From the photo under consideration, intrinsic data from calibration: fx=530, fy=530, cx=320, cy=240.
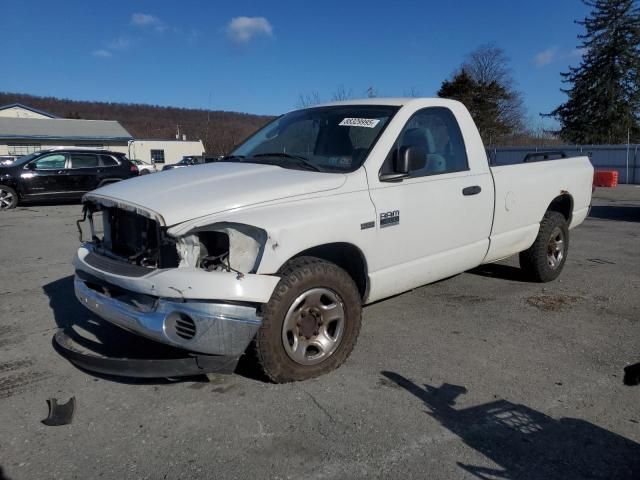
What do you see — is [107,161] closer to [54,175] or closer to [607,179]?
[54,175]

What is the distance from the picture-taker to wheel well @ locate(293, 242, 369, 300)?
143 inches

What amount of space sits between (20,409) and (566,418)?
3.16 meters

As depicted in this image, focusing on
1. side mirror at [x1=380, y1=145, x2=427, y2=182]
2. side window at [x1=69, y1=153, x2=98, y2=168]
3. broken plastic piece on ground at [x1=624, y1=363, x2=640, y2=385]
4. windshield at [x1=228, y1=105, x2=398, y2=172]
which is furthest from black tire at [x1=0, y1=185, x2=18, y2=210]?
broken plastic piece on ground at [x1=624, y1=363, x2=640, y2=385]

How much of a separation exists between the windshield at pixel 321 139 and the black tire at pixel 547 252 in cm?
241

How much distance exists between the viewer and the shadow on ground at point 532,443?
2.52 metres

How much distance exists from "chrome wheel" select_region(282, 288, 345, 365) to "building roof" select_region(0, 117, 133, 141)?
156ft

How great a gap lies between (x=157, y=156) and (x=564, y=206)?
58794 millimetres

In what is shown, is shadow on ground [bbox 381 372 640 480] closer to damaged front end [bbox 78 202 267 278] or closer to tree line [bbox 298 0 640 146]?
damaged front end [bbox 78 202 267 278]

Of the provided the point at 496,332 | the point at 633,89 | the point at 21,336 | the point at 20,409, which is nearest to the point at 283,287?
the point at 20,409

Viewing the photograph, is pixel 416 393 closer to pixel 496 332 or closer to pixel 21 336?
pixel 496 332

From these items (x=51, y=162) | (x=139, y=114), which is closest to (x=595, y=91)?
(x=51, y=162)

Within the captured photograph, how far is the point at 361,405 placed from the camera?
314cm

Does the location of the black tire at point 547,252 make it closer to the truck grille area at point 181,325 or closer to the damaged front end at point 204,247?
the damaged front end at point 204,247

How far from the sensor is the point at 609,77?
136 ft
